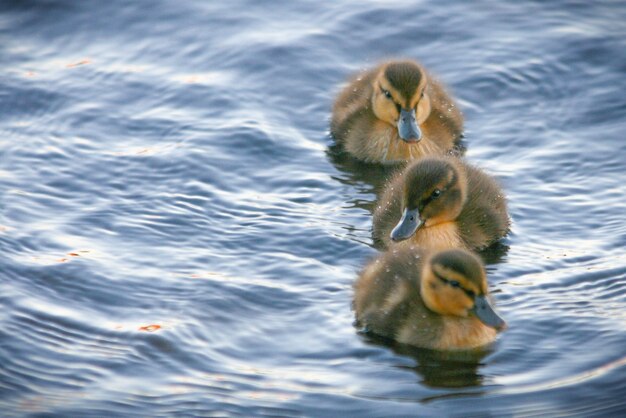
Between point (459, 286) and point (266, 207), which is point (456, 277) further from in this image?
point (266, 207)

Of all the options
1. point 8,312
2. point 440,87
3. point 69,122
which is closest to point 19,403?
point 8,312

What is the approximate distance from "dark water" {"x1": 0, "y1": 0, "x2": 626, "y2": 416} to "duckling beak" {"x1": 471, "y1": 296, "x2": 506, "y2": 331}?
0.67 feet

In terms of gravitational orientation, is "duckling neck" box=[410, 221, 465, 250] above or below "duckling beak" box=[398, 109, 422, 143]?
below

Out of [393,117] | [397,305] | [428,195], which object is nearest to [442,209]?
[428,195]

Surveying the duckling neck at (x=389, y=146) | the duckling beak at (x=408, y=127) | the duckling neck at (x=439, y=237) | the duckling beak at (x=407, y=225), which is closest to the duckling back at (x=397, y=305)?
the duckling beak at (x=407, y=225)

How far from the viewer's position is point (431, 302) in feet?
21.4

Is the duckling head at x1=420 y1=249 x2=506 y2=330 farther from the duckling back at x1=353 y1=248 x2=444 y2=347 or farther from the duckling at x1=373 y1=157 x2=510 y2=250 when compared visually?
the duckling at x1=373 y1=157 x2=510 y2=250

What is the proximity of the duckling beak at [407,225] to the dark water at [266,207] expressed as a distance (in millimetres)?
311

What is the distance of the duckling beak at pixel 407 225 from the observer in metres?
7.28

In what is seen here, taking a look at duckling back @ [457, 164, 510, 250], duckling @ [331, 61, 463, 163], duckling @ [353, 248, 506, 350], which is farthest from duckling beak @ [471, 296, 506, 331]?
duckling @ [331, 61, 463, 163]

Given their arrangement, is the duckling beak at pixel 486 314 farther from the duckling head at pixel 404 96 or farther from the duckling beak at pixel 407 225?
the duckling head at pixel 404 96

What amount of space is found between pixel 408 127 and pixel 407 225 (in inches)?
53.7

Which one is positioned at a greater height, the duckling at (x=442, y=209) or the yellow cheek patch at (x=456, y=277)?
the duckling at (x=442, y=209)

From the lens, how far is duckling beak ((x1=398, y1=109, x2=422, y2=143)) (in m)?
8.52
